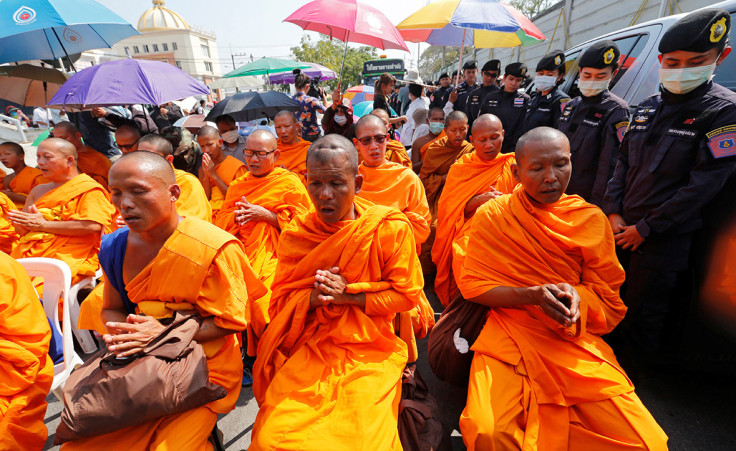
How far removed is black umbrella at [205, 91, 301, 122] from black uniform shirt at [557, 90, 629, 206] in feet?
14.3

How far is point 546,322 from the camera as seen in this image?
207 cm

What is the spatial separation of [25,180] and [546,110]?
6453mm

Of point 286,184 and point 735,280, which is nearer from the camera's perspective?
point 735,280

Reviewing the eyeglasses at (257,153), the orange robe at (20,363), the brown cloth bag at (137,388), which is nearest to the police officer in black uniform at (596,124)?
the eyeglasses at (257,153)

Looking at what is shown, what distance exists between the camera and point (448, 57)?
42.3 meters

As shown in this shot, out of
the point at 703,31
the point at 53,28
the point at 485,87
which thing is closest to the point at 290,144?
the point at 53,28

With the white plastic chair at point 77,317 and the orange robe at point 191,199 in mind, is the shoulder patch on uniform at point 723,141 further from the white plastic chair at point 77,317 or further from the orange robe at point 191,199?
the white plastic chair at point 77,317

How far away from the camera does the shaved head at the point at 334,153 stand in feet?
6.56

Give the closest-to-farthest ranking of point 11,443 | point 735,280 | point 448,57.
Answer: point 11,443 → point 735,280 → point 448,57

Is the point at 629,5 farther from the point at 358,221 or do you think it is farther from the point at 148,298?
the point at 148,298

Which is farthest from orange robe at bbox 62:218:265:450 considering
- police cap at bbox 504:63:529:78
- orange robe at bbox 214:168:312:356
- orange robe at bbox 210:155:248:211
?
police cap at bbox 504:63:529:78

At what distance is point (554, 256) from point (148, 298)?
88.2 inches

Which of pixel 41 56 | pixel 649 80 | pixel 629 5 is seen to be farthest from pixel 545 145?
pixel 629 5

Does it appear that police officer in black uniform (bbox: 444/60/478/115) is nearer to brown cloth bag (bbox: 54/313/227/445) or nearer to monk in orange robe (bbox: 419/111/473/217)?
monk in orange robe (bbox: 419/111/473/217)
